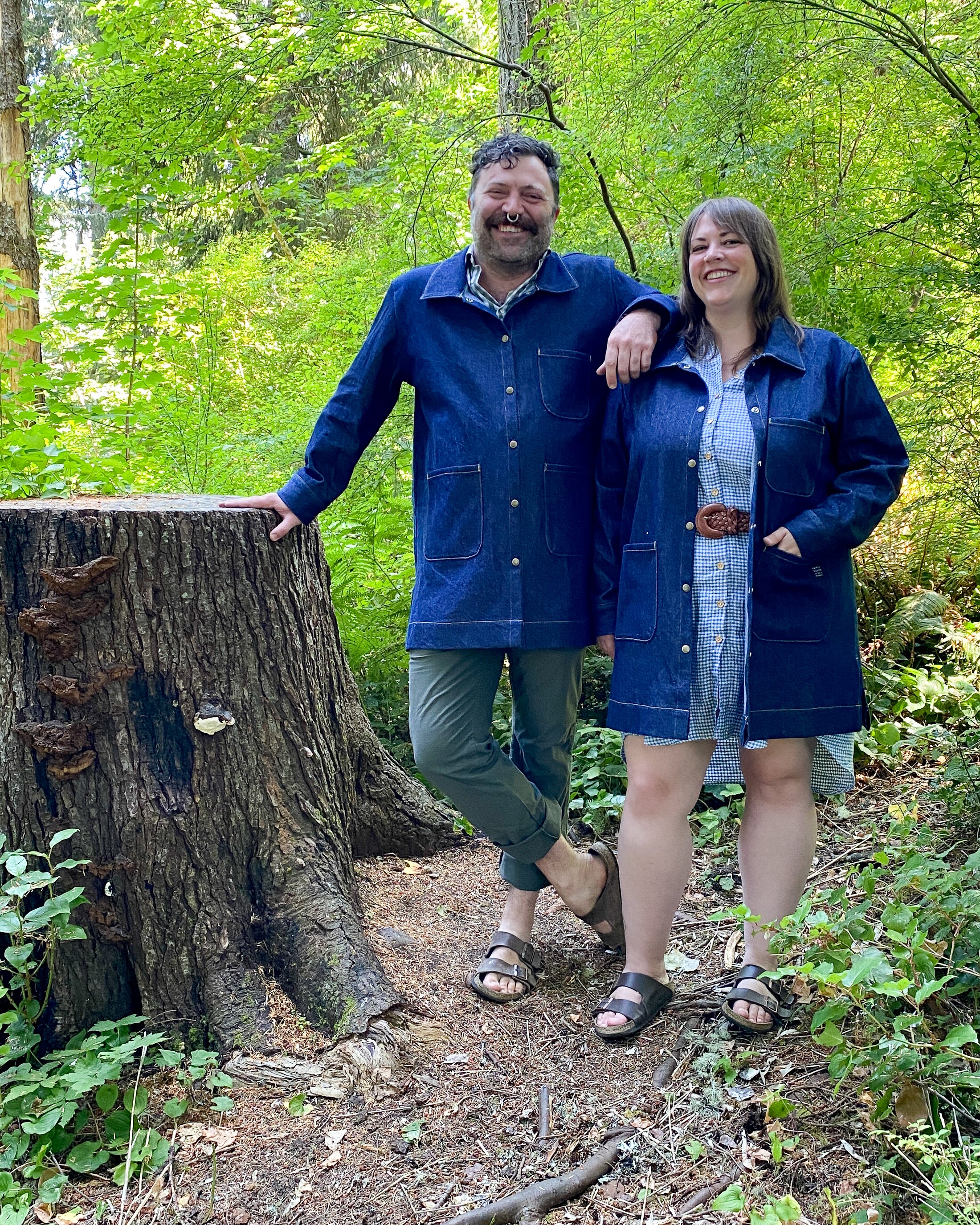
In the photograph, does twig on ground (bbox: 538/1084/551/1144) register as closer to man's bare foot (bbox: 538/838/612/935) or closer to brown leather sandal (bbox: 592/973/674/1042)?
brown leather sandal (bbox: 592/973/674/1042)

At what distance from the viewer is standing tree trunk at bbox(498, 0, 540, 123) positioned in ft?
18.5

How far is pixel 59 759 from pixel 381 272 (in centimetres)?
405

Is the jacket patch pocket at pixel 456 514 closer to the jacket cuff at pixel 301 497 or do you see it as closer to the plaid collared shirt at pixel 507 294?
the jacket cuff at pixel 301 497

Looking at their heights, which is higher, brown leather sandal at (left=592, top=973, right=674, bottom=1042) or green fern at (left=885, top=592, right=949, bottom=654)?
green fern at (left=885, top=592, right=949, bottom=654)

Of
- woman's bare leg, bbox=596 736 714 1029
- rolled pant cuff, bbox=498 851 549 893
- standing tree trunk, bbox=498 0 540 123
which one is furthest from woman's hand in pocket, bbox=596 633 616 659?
standing tree trunk, bbox=498 0 540 123

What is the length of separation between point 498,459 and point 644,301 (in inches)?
22.3

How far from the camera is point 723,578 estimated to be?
8.09 feet

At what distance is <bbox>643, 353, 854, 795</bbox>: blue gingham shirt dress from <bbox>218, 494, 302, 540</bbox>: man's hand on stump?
110 cm

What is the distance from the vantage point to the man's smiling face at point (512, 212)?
2.58m

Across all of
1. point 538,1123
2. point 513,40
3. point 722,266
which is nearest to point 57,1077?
point 538,1123

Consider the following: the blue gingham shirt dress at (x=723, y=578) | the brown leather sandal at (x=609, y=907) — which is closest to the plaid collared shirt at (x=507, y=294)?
the blue gingham shirt dress at (x=723, y=578)

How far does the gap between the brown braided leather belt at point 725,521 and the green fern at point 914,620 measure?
2314 mm

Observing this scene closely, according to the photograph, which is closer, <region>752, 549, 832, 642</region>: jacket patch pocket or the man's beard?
<region>752, 549, 832, 642</region>: jacket patch pocket

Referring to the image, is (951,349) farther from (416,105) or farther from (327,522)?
(416,105)
